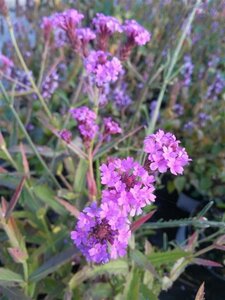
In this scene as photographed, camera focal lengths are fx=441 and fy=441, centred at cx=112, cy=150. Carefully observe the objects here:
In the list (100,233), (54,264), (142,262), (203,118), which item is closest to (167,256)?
(142,262)

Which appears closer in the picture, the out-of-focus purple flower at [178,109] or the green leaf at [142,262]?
the green leaf at [142,262]

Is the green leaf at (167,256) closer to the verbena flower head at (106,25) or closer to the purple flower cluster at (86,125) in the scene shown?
the purple flower cluster at (86,125)

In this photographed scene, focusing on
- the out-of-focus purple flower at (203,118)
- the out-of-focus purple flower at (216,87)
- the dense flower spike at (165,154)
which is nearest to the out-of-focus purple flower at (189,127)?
the out-of-focus purple flower at (203,118)

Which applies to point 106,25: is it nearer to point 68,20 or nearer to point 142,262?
point 68,20

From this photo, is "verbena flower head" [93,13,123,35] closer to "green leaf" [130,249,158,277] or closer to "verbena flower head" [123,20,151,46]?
"verbena flower head" [123,20,151,46]

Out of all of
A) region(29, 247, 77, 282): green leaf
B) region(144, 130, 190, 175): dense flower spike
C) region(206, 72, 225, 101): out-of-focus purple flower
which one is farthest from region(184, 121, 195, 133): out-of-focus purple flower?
region(144, 130, 190, 175): dense flower spike

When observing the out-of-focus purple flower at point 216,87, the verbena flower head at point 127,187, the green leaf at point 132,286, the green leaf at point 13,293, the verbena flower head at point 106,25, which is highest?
the verbena flower head at point 106,25

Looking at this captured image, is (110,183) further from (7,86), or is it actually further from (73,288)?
(7,86)

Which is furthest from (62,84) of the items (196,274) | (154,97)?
(196,274)
